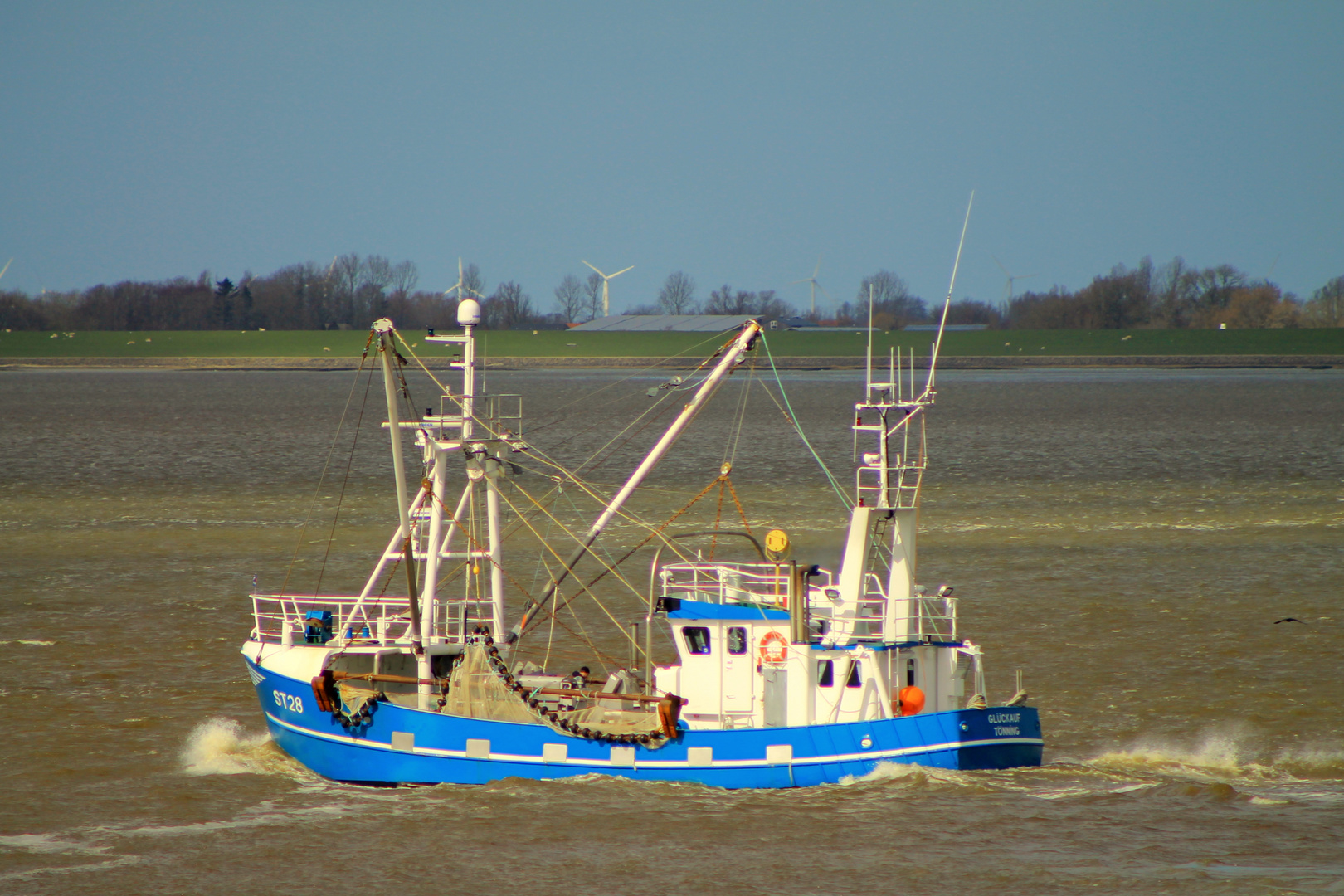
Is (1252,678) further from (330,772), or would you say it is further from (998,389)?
(998,389)

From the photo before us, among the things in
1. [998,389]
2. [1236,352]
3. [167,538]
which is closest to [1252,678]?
[167,538]

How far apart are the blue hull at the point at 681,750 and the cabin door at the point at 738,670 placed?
149 centimetres

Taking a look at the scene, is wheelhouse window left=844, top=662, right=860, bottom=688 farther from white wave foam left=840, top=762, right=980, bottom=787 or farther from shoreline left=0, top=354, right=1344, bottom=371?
shoreline left=0, top=354, right=1344, bottom=371

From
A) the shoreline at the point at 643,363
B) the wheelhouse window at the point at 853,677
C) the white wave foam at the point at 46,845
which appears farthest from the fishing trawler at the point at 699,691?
the shoreline at the point at 643,363

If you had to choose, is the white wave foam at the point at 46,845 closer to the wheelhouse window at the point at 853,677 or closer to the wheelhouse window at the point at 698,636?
the wheelhouse window at the point at 698,636

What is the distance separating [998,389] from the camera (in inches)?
5413

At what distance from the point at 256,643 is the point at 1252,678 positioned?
59.6 feet

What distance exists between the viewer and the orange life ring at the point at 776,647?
21344mm

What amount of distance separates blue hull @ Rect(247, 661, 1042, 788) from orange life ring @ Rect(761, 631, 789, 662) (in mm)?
1423

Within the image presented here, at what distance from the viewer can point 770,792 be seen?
2020 cm

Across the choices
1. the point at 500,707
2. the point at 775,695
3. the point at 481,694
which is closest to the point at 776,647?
the point at 775,695

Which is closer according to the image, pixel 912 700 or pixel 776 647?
pixel 912 700

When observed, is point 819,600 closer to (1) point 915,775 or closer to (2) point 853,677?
(2) point 853,677

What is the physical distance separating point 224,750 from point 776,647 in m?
9.14
